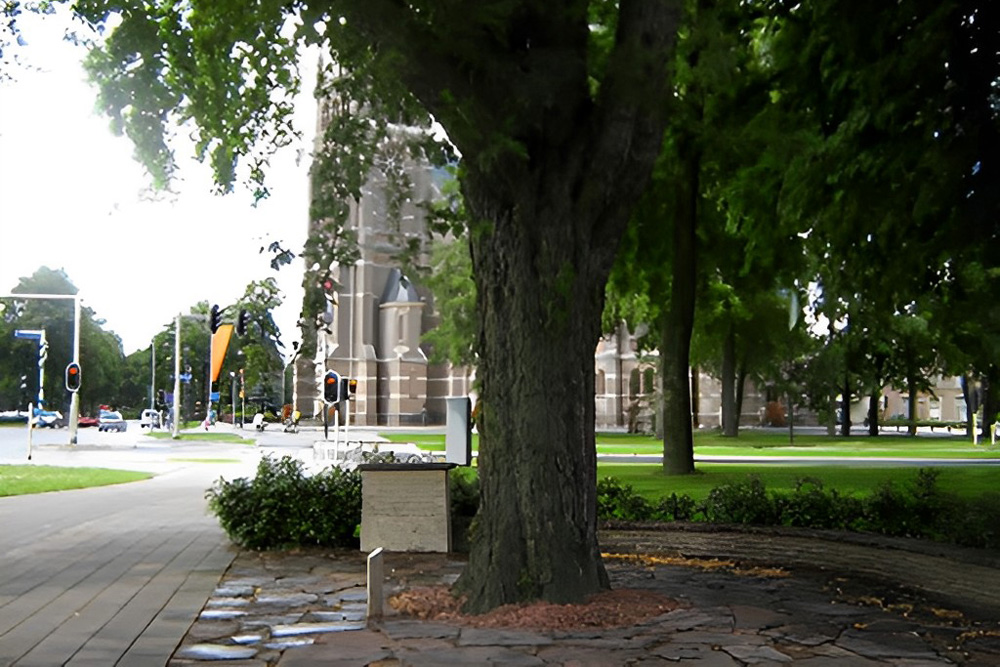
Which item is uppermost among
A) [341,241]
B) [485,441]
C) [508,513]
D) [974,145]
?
[974,145]

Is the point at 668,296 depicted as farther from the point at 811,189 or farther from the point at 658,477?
the point at 811,189

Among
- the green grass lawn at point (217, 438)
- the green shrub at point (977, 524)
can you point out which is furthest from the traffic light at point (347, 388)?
the green shrub at point (977, 524)

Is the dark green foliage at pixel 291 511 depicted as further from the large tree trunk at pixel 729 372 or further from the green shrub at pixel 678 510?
the large tree trunk at pixel 729 372

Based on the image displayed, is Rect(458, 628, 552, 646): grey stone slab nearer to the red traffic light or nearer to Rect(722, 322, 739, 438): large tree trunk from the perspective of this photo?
Rect(722, 322, 739, 438): large tree trunk

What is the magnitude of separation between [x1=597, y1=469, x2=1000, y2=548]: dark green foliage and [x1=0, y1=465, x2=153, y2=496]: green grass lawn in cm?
1383

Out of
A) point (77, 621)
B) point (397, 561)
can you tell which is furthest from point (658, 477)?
point (77, 621)

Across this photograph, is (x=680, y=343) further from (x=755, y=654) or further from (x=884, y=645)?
(x=755, y=654)

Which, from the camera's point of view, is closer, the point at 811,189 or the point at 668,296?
the point at 811,189

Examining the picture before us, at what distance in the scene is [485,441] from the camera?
8430mm

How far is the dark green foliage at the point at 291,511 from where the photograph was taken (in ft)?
39.7

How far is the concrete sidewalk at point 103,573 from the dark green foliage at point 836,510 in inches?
185

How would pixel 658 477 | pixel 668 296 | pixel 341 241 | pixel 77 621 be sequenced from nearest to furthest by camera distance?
pixel 77 621, pixel 341 241, pixel 658 477, pixel 668 296

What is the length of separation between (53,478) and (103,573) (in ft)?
50.4

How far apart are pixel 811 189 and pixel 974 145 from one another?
2876 millimetres
